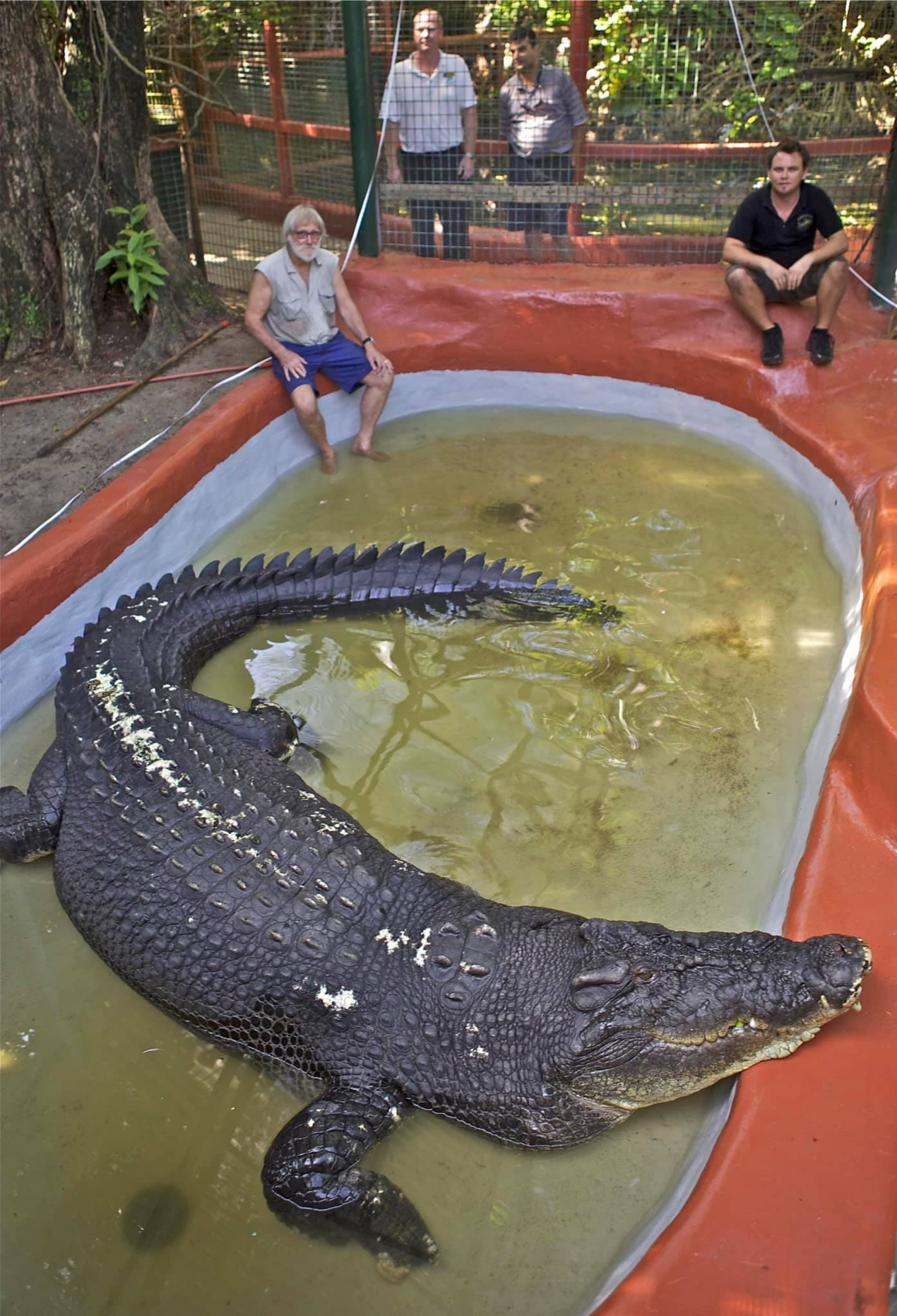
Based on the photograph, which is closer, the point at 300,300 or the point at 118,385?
the point at 300,300

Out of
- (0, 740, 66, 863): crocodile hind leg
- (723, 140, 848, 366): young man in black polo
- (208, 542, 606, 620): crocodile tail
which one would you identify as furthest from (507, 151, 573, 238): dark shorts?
(0, 740, 66, 863): crocodile hind leg

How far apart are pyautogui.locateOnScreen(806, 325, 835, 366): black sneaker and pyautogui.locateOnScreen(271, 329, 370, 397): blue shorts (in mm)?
2309

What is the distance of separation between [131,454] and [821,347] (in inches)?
135

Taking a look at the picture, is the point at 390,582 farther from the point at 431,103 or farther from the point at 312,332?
the point at 431,103

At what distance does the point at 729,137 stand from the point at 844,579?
5.88 meters

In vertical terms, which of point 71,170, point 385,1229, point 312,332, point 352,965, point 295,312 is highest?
point 71,170

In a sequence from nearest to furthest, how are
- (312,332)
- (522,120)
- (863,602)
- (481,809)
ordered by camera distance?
(481,809), (863,602), (312,332), (522,120)

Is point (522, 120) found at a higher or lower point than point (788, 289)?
higher

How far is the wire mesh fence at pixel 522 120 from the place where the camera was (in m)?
5.88

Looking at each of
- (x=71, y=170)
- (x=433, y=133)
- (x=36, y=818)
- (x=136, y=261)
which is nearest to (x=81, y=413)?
(x=136, y=261)

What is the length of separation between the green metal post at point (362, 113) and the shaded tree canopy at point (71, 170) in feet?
3.88

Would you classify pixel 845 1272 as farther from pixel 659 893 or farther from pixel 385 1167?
pixel 659 893

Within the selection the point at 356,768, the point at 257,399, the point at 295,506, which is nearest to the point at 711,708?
the point at 356,768

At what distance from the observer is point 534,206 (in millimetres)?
5910
